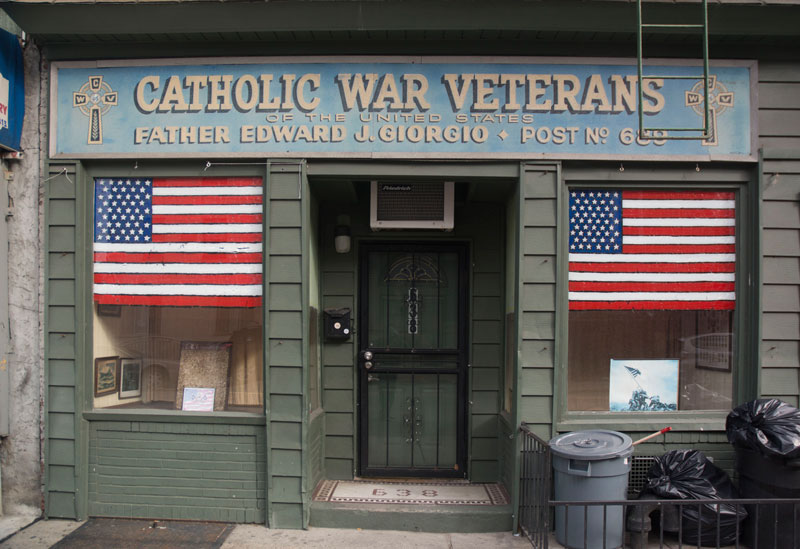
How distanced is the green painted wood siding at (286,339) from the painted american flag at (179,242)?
203 mm

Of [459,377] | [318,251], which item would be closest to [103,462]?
[318,251]

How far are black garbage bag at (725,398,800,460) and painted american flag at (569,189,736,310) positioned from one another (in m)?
0.95

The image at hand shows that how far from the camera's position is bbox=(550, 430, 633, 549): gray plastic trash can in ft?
14.0

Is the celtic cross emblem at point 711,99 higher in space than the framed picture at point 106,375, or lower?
higher

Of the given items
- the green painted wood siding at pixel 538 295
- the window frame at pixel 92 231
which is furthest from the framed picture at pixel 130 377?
the green painted wood siding at pixel 538 295

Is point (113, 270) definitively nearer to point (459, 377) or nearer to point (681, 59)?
point (459, 377)

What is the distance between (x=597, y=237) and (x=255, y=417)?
3.43 m

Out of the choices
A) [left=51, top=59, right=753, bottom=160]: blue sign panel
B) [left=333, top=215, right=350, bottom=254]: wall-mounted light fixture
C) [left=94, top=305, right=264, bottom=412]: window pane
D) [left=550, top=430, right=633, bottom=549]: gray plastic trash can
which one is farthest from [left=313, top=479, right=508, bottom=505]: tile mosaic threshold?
[left=51, top=59, right=753, bottom=160]: blue sign panel

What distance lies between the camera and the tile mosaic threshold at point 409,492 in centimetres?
505

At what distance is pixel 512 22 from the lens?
466cm

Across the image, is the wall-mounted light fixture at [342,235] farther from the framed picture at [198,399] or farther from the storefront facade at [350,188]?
the framed picture at [198,399]

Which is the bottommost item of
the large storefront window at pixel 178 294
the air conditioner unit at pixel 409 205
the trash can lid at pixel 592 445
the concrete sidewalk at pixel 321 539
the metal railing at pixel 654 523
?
the concrete sidewalk at pixel 321 539

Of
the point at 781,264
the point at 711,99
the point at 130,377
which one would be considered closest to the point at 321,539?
the point at 130,377

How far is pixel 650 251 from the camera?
4.96 m
